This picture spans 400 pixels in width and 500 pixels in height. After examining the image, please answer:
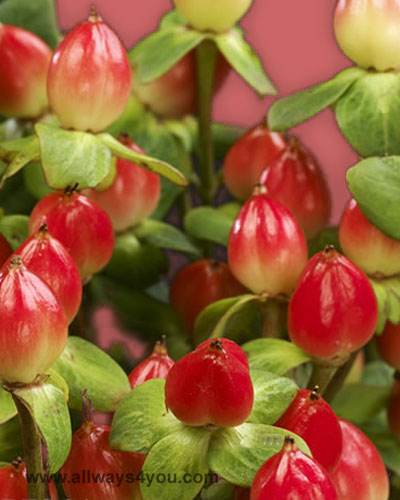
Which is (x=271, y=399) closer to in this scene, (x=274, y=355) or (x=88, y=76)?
(x=274, y=355)

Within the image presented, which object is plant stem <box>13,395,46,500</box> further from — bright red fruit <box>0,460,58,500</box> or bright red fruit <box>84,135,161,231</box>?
bright red fruit <box>84,135,161,231</box>

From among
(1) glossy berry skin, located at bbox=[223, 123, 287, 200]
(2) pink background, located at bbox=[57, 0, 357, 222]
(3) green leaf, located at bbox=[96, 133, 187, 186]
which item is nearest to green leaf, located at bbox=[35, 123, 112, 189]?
(3) green leaf, located at bbox=[96, 133, 187, 186]

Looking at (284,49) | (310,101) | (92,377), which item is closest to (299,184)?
(310,101)

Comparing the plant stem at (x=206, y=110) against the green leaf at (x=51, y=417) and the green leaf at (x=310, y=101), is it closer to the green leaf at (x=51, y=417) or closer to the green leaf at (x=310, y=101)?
the green leaf at (x=310, y=101)

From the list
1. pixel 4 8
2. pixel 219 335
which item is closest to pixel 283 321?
pixel 219 335

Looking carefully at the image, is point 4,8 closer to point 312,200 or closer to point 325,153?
point 312,200

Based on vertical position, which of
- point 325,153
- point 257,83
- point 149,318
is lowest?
point 325,153
